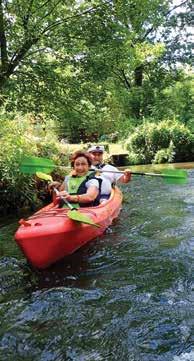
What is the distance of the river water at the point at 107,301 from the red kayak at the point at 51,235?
6.8 inches

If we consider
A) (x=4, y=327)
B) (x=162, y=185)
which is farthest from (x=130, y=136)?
(x=4, y=327)

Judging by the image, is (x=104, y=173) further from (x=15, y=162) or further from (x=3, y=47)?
(x=3, y=47)

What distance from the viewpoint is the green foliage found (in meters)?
15.3

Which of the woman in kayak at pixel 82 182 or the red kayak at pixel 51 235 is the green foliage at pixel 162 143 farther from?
the red kayak at pixel 51 235

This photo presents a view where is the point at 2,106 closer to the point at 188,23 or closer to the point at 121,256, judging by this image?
the point at 121,256

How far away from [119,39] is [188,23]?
52.5 feet

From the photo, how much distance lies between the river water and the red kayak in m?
0.17

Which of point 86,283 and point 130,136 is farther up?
point 130,136

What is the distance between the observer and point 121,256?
185 inches

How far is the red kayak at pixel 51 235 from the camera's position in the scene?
13.3ft

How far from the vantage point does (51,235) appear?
409 cm

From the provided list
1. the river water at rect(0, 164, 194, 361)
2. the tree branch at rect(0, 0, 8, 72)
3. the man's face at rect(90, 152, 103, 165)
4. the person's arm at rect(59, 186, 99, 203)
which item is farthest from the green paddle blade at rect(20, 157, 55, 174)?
the tree branch at rect(0, 0, 8, 72)

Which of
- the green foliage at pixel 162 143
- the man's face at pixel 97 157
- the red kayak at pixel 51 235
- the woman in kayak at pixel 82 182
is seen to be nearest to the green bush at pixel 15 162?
the man's face at pixel 97 157

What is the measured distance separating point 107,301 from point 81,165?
2.09 m
